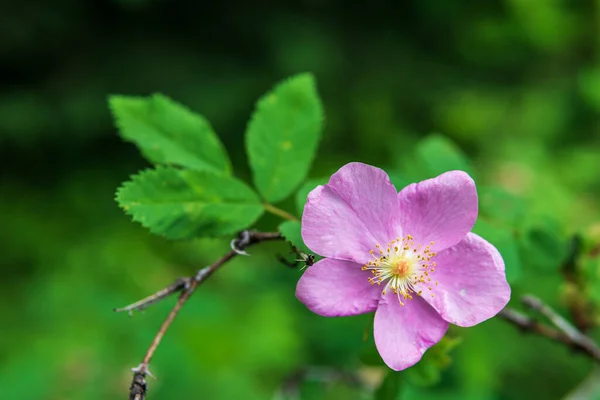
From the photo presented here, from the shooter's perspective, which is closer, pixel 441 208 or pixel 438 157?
pixel 441 208

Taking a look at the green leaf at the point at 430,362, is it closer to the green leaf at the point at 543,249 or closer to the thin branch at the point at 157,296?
the green leaf at the point at 543,249

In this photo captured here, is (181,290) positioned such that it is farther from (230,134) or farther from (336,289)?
(230,134)

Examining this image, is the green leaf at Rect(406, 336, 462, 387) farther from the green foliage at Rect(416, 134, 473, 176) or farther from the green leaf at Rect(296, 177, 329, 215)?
the green foliage at Rect(416, 134, 473, 176)

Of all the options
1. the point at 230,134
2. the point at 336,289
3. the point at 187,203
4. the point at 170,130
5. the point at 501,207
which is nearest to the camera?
the point at 336,289

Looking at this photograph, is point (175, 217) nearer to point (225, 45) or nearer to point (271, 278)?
point (271, 278)

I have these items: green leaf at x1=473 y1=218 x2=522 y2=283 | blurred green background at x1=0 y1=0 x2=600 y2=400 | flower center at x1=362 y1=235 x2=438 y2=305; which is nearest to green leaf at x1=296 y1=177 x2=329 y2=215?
flower center at x1=362 y1=235 x2=438 y2=305

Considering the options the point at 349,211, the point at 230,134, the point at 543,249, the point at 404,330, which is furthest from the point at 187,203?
the point at 230,134
